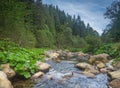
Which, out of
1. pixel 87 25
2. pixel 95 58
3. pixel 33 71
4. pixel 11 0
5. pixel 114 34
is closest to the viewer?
pixel 33 71

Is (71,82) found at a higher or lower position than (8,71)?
lower

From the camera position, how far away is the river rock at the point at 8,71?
7.92m

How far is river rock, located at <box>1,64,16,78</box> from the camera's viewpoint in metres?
7.92

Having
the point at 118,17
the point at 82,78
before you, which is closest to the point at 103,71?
the point at 82,78

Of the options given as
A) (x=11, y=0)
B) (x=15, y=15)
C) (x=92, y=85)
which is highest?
(x=11, y=0)

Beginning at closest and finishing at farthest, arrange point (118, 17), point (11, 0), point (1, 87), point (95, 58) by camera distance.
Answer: point (1, 87) < point (11, 0) < point (95, 58) < point (118, 17)

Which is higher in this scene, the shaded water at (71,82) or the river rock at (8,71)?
the river rock at (8,71)

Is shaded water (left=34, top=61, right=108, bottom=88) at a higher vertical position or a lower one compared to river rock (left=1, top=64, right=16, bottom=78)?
lower

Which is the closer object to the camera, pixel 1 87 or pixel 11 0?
pixel 1 87

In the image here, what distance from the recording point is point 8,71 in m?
8.00

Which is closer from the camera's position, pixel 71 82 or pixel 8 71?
pixel 8 71

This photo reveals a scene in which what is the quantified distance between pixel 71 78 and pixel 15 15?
27.6 ft

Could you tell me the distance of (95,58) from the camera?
1611 centimetres

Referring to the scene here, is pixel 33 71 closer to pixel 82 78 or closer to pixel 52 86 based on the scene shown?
pixel 52 86
